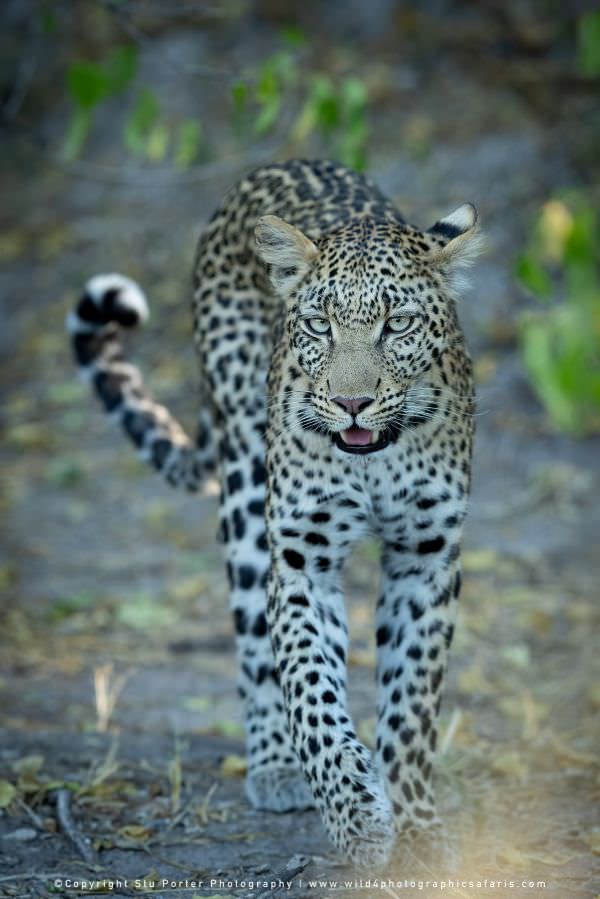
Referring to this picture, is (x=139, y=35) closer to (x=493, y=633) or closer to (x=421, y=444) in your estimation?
(x=421, y=444)

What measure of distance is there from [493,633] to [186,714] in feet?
6.95

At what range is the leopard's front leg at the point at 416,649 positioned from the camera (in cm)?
521

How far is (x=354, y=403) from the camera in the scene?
16.0ft

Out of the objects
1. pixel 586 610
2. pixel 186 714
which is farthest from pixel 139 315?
pixel 586 610

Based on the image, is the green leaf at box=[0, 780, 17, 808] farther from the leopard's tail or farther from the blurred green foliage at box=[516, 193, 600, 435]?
the blurred green foliage at box=[516, 193, 600, 435]

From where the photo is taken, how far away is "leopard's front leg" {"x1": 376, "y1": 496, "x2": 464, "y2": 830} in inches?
205

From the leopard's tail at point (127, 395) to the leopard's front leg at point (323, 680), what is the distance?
1.84 m

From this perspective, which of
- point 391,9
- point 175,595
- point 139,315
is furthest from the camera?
point 391,9

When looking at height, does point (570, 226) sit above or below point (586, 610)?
above

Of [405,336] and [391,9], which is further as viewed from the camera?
[391,9]

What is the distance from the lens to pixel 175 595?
30.9 feet

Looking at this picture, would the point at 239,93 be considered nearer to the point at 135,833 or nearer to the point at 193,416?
the point at 135,833

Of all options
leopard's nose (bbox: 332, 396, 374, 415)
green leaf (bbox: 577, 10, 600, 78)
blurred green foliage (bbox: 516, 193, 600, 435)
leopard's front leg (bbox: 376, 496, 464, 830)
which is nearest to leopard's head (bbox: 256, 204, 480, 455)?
leopard's nose (bbox: 332, 396, 374, 415)

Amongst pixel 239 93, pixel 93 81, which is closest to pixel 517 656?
pixel 239 93
